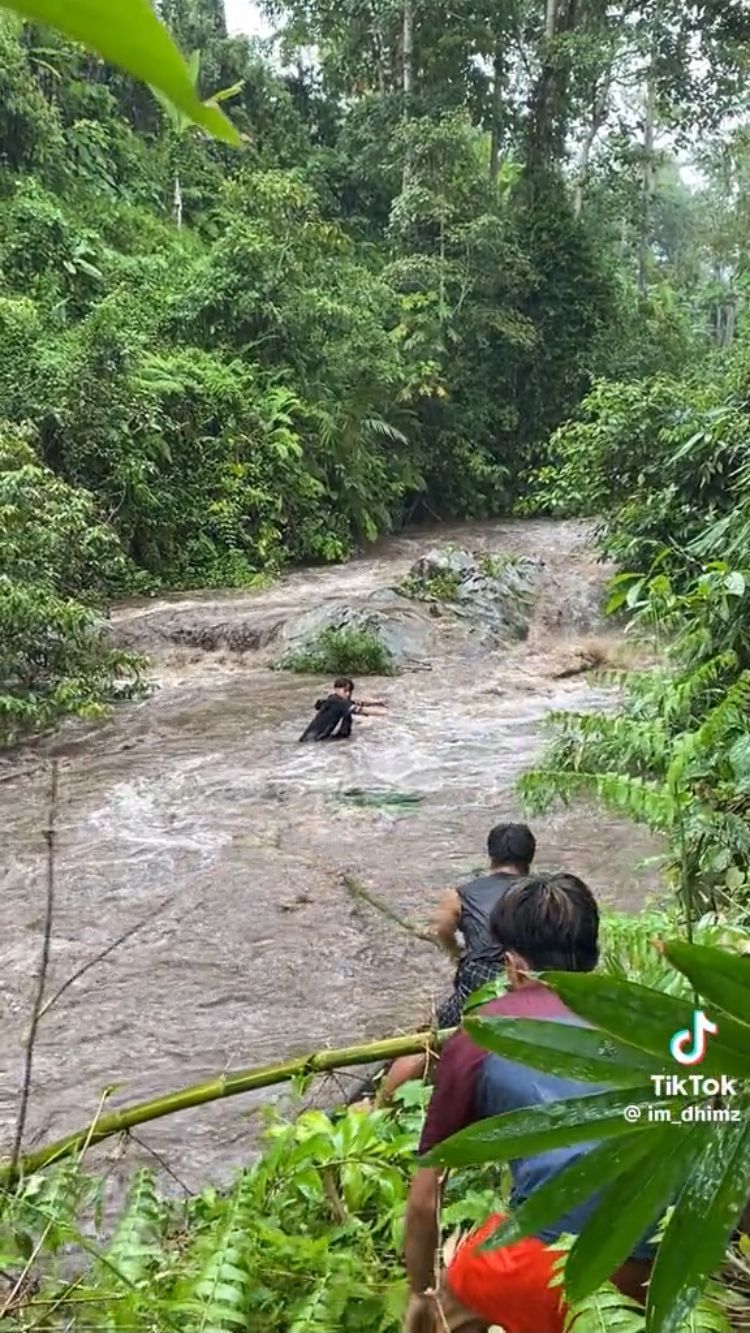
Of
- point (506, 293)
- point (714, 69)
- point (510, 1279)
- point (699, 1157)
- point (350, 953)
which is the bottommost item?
point (350, 953)

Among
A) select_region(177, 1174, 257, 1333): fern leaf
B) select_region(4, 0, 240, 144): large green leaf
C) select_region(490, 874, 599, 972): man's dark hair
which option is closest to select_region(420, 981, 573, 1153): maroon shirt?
select_region(490, 874, 599, 972): man's dark hair

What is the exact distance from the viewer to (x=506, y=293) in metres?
19.7

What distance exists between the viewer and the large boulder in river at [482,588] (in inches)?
492

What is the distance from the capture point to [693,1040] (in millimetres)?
597

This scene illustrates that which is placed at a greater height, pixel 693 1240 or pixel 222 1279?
pixel 693 1240

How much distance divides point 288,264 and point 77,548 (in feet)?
26.1

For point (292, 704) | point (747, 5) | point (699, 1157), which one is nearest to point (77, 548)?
point (292, 704)

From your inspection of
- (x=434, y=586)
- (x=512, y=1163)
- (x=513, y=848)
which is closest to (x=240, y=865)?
(x=513, y=848)

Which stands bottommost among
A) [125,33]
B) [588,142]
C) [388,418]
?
[125,33]

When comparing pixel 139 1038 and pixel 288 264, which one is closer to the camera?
pixel 139 1038

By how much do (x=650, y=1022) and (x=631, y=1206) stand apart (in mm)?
95

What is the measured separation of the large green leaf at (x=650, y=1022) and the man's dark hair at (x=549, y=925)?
1.66 metres

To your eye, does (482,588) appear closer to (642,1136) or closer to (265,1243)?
(265,1243)

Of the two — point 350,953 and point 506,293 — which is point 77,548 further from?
point 506,293
